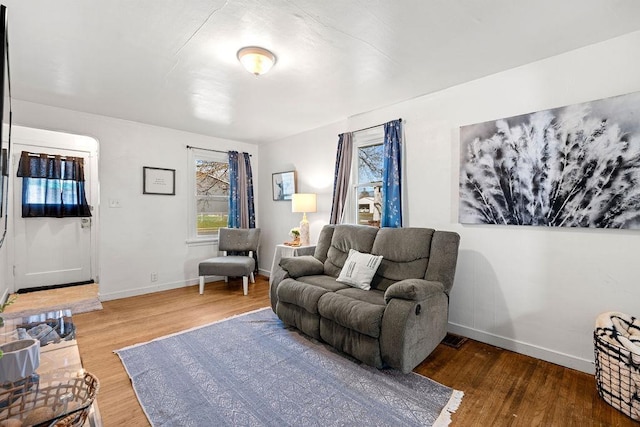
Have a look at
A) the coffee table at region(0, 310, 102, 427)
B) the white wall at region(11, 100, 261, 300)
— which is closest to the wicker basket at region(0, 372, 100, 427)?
the coffee table at region(0, 310, 102, 427)

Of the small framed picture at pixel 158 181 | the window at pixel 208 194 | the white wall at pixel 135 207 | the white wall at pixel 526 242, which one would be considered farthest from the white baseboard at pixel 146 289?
the white wall at pixel 526 242

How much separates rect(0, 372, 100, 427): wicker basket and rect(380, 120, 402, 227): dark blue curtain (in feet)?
8.88

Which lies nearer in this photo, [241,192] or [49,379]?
[49,379]

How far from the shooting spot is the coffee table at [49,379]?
42.3 inches

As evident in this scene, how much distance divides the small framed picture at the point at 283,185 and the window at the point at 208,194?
32.4 inches

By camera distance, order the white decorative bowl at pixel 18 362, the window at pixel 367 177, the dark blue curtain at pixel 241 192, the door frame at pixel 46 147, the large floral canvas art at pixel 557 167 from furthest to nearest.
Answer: the dark blue curtain at pixel 241 192, the door frame at pixel 46 147, the window at pixel 367 177, the large floral canvas art at pixel 557 167, the white decorative bowl at pixel 18 362

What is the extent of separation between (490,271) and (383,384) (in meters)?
1.40

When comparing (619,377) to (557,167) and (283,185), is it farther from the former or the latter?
(283,185)

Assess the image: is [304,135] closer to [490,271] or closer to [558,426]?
[490,271]

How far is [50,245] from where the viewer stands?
441cm

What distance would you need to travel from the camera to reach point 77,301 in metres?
3.64

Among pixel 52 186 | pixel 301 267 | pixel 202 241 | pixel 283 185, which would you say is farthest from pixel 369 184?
pixel 52 186

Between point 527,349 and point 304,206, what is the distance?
2758 mm

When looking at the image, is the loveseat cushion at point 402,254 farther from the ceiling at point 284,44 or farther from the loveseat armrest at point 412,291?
the ceiling at point 284,44
